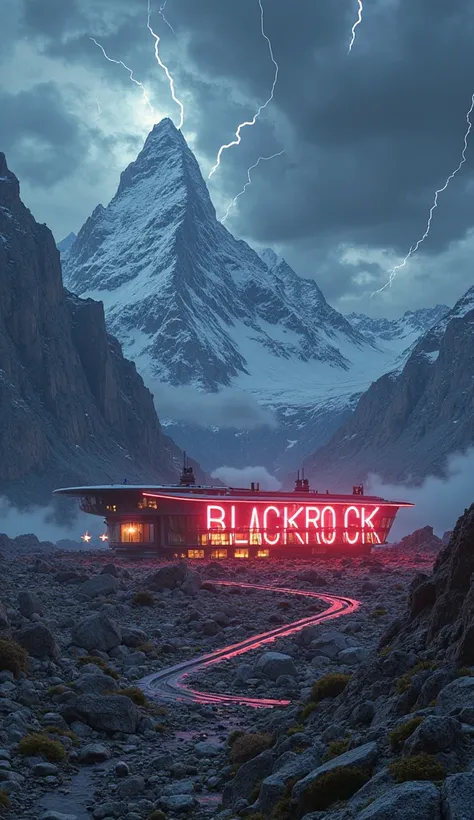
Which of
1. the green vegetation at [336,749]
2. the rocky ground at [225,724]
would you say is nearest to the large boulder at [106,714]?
the rocky ground at [225,724]

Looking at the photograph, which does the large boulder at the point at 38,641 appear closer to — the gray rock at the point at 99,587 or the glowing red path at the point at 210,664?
the glowing red path at the point at 210,664

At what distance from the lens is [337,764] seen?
687 inches

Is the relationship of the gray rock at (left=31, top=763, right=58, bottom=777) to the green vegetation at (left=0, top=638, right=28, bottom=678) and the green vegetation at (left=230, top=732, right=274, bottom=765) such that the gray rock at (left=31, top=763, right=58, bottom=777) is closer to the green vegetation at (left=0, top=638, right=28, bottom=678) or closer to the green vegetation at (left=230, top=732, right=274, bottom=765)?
the green vegetation at (left=230, top=732, right=274, bottom=765)

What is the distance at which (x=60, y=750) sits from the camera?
26906 mm

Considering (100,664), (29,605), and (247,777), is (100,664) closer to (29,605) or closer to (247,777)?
(29,605)

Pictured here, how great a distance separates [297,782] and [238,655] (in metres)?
30.8

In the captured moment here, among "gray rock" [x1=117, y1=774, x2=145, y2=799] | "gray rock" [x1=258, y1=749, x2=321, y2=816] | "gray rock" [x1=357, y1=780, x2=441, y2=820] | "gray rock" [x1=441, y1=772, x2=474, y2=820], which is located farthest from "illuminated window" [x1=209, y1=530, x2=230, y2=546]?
"gray rock" [x1=441, y1=772, x2=474, y2=820]

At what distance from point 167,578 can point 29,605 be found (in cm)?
2839

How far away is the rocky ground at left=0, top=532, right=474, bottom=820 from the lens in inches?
667

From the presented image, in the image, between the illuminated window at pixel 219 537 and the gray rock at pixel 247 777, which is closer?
the gray rock at pixel 247 777

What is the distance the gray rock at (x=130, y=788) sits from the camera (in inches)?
953

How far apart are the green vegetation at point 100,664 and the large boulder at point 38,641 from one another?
165cm

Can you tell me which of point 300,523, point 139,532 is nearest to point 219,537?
point 139,532

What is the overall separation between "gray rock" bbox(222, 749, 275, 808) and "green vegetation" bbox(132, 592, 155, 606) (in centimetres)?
4207
